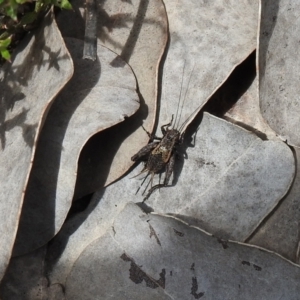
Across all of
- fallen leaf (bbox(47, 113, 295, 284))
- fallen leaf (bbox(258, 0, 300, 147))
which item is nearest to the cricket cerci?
fallen leaf (bbox(47, 113, 295, 284))

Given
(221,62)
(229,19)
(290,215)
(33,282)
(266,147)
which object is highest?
(229,19)

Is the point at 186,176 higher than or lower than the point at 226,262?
higher

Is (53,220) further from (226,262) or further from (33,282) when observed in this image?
(226,262)

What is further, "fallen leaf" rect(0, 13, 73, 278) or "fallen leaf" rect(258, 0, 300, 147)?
"fallen leaf" rect(258, 0, 300, 147)

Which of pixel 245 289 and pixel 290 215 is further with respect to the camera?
pixel 290 215

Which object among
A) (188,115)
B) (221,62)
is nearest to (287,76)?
(221,62)

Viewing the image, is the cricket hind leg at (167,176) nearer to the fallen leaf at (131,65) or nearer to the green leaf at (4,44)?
the fallen leaf at (131,65)

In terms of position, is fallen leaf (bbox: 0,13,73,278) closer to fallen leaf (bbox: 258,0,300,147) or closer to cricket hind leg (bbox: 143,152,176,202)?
cricket hind leg (bbox: 143,152,176,202)

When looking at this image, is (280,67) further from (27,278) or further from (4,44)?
(27,278)

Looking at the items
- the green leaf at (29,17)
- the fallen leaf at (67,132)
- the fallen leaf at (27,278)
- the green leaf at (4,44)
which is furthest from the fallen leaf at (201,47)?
the fallen leaf at (27,278)
